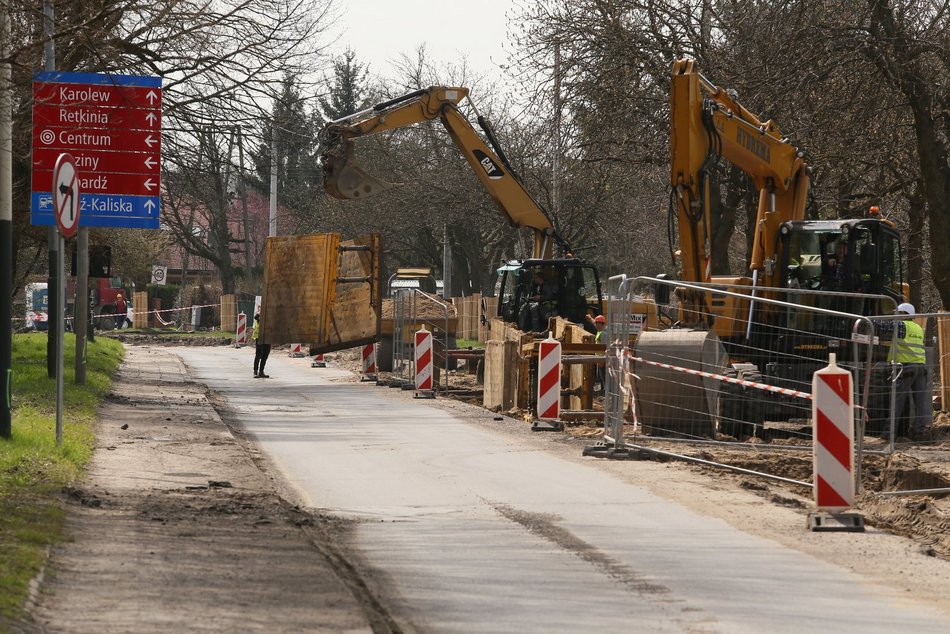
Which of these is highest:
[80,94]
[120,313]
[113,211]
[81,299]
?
[80,94]

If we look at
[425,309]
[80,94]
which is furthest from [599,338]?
[425,309]

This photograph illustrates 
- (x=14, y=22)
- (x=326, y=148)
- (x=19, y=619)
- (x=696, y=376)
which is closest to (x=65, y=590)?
(x=19, y=619)

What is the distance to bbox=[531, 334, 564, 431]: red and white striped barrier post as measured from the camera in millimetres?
17344

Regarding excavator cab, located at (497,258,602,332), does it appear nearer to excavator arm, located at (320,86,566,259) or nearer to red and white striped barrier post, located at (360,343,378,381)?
excavator arm, located at (320,86,566,259)

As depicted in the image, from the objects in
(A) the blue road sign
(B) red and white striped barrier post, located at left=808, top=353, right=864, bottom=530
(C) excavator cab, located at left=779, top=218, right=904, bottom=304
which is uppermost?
(A) the blue road sign

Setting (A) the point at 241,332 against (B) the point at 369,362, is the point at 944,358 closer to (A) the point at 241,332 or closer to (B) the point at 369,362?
(B) the point at 369,362

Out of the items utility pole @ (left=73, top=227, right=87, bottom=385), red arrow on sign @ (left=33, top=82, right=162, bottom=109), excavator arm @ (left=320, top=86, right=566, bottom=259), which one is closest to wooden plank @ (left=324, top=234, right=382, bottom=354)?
excavator arm @ (left=320, top=86, right=566, bottom=259)

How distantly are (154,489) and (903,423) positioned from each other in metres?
8.30

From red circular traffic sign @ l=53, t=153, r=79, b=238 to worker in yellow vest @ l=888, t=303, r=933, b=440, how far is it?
26.7ft

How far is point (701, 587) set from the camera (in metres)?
7.54

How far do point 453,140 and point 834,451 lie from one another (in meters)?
18.1

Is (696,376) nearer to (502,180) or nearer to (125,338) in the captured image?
(502,180)

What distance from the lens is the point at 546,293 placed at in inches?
1079

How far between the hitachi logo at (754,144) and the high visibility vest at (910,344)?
3.86m
